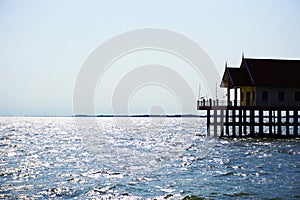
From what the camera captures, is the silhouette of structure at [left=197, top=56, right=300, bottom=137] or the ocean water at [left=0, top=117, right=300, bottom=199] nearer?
the ocean water at [left=0, top=117, right=300, bottom=199]

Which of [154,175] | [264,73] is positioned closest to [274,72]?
[264,73]

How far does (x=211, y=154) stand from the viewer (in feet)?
95.3

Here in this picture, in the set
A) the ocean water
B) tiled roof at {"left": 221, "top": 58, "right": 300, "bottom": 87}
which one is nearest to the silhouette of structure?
tiled roof at {"left": 221, "top": 58, "right": 300, "bottom": 87}

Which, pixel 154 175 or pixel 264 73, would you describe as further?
pixel 264 73

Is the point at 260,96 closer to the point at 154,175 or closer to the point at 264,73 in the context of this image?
the point at 264,73

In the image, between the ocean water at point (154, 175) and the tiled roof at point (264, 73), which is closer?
the ocean water at point (154, 175)

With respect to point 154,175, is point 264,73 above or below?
above

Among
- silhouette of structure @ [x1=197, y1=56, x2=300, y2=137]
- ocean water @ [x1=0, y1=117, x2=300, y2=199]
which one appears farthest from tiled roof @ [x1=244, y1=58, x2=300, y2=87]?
ocean water @ [x1=0, y1=117, x2=300, y2=199]

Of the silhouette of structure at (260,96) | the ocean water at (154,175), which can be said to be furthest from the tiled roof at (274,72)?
the ocean water at (154,175)

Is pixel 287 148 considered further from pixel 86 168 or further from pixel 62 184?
pixel 62 184

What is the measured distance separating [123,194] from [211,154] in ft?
46.7

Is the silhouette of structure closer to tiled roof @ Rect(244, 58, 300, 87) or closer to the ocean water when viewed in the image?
tiled roof @ Rect(244, 58, 300, 87)

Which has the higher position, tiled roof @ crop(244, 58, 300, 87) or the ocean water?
tiled roof @ crop(244, 58, 300, 87)

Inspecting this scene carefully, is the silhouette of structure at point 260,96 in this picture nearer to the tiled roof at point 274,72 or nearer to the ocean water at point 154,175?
the tiled roof at point 274,72
